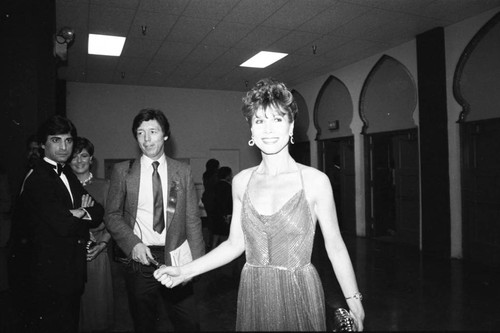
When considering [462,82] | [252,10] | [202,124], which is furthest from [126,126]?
[462,82]

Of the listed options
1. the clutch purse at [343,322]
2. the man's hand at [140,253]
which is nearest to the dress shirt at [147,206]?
the man's hand at [140,253]

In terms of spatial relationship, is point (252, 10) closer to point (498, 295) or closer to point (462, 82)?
point (462, 82)

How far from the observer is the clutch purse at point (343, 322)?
4.11 ft

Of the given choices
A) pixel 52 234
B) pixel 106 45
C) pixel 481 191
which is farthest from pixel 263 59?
pixel 52 234

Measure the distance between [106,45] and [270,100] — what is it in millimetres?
6013

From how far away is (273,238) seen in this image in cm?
157

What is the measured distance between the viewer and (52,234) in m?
2.21

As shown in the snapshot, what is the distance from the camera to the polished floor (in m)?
3.33

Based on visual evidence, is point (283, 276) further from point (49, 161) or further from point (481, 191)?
point (481, 191)

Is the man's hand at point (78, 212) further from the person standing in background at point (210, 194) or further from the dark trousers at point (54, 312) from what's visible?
the person standing in background at point (210, 194)

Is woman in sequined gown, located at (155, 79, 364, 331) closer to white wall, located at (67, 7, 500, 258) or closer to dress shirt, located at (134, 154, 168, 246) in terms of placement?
dress shirt, located at (134, 154, 168, 246)

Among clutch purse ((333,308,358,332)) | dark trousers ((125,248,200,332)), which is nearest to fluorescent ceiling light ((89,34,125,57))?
dark trousers ((125,248,200,332))

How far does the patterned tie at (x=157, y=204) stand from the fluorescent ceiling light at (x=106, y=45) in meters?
4.74

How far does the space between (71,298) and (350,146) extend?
6951 millimetres
